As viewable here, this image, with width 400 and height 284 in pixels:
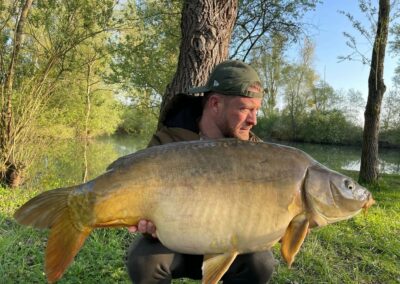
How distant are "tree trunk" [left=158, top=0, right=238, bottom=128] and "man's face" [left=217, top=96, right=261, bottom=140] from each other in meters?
1.70

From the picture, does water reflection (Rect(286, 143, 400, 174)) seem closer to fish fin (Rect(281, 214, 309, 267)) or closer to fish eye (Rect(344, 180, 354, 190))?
fish eye (Rect(344, 180, 354, 190))

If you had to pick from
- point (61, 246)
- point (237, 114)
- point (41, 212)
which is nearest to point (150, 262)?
point (61, 246)

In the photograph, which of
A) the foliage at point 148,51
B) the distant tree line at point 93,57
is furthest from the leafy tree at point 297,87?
the foliage at point 148,51

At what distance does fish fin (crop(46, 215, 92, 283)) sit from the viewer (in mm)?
1605

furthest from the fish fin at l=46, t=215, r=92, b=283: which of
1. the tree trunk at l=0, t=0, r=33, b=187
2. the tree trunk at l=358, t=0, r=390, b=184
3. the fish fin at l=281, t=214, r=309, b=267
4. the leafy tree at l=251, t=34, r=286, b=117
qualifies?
the leafy tree at l=251, t=34, r=286, b=117

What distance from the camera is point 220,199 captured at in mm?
1627

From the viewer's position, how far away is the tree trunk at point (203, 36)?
379 cm

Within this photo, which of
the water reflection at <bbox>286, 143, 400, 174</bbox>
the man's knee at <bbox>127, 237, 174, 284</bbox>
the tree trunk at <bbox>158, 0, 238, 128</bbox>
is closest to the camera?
the man's knee at <bbox>127, 237, 174, 284</bbox>

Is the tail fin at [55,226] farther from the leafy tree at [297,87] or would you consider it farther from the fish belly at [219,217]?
the leafy tree at [297,87]

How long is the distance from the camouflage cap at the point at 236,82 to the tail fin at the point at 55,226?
0.94m

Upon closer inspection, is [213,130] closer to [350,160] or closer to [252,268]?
[252,268]

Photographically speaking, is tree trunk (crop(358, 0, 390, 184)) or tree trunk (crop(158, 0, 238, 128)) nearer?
tree trunk (crop(158, 0, 238, 128))

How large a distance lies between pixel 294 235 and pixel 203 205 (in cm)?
40

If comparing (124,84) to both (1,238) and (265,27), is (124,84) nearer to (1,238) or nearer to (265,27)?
(265,27)
